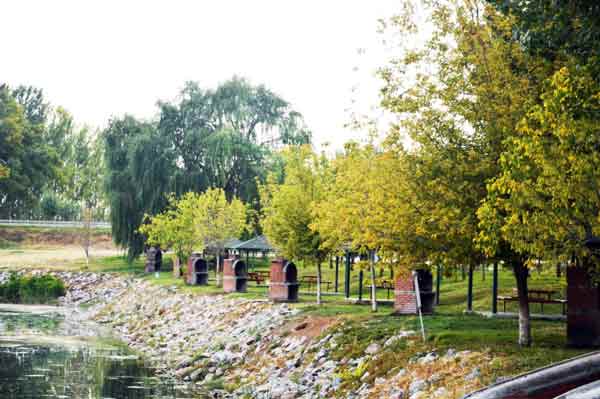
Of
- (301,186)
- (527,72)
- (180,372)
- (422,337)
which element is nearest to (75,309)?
(301,186)

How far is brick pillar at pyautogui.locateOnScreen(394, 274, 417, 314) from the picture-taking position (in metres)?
25.0

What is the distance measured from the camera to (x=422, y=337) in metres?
19.5

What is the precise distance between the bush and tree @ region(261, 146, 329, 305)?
1108 inches

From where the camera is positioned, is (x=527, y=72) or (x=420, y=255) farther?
(x=420, y=255)

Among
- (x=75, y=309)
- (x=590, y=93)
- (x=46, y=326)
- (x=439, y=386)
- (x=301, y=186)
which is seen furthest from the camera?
(x=75, y=309)

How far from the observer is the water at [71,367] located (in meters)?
22.9

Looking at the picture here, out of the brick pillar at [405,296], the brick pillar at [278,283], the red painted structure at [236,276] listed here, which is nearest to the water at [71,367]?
the brick pillar at [278,283]

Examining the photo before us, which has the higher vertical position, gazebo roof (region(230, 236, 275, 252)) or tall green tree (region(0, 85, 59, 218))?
tall green tree (region(0, 85, 59, 218))

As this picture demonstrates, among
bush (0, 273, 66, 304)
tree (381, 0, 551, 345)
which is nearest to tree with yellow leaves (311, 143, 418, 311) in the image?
tree (381, 0, 551, 345)

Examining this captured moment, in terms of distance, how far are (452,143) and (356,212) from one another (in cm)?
638

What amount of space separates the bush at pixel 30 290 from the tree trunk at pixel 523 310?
44260mm

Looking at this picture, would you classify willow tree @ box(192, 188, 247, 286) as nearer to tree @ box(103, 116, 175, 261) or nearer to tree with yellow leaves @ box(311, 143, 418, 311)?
tree @ box(103, 116, 175, 261)

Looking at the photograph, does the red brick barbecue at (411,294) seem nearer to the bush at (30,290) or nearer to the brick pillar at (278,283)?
the brick pillar at (278,283)

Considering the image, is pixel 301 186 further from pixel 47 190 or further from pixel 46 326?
pixel 47 190
